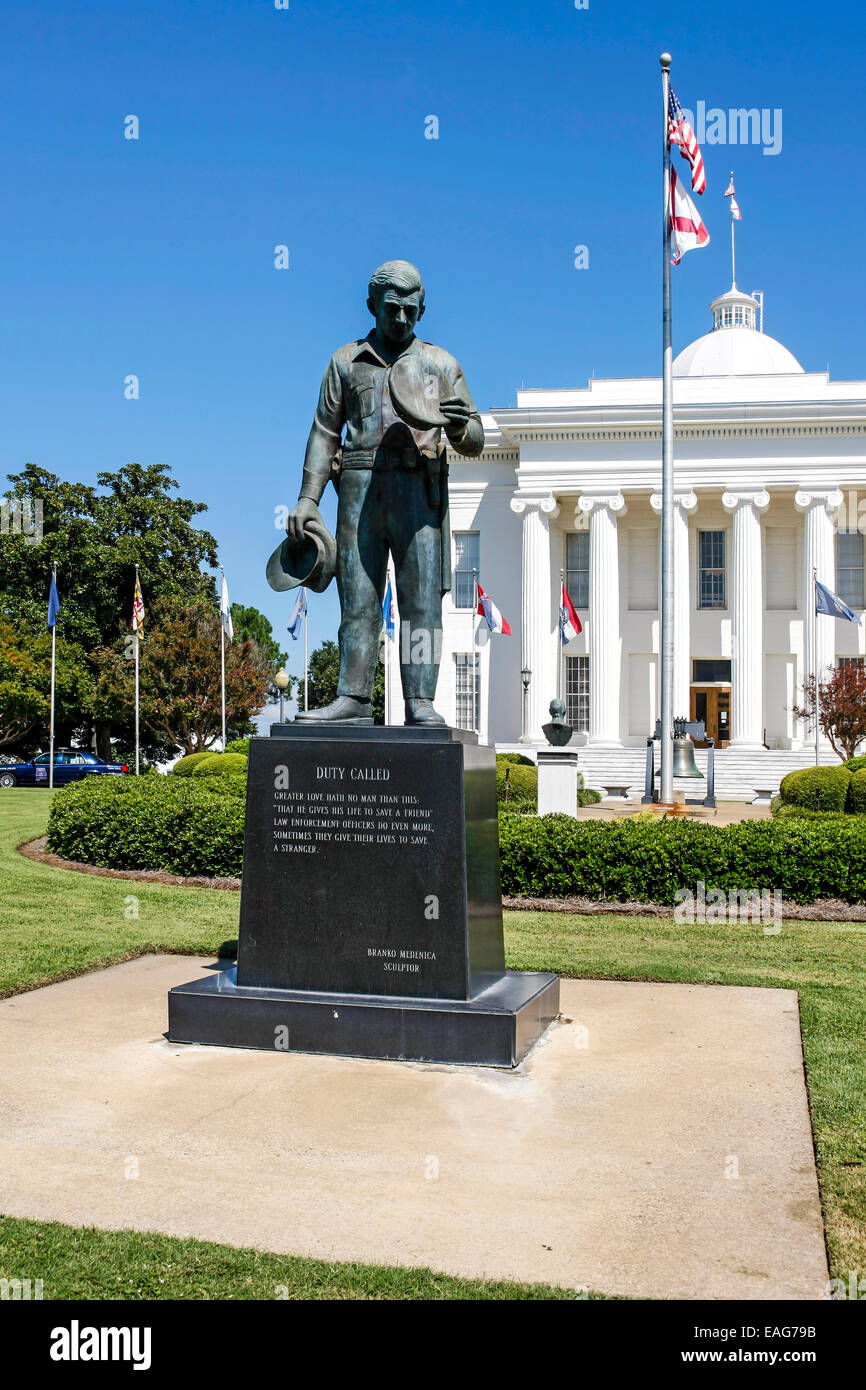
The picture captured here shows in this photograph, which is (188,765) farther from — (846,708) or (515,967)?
(846,708)

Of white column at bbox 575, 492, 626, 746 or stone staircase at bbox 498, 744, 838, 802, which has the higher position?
white column at bbox 575, 492, 626, 746

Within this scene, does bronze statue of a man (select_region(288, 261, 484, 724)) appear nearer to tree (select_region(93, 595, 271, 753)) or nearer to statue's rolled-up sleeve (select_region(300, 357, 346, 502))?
statue's rolled-up sleeve (select_region(300, 357, 346, 502))

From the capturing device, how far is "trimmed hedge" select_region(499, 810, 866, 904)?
12094 mm

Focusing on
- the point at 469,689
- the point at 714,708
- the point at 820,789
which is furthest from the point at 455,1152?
the point at 714,708

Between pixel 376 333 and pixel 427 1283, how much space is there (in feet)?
17.0

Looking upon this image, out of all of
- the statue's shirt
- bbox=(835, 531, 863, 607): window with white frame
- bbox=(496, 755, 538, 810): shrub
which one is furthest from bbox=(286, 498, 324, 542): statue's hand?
bbox=(835, 531, 863, 607): window with white frame

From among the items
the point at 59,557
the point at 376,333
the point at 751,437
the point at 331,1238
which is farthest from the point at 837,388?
the point at 331,1238

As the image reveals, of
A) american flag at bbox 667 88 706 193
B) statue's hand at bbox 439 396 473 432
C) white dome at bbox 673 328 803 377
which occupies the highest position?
white dome at bbox 673 328 803 377

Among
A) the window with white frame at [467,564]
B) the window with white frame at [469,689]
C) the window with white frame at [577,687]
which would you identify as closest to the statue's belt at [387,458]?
the window with white frame at [577,687]

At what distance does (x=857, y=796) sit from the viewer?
22359 millimetres

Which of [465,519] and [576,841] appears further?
[465,519]

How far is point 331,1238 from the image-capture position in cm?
400

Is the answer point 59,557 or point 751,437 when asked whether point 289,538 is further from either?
point 59,557

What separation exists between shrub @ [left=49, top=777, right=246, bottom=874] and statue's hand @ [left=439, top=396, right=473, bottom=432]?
7.85 metres
